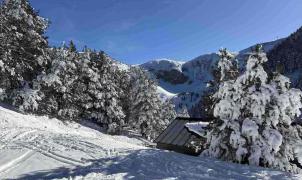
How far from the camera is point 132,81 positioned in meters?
66.2

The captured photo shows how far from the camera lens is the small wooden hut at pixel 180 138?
21.0m

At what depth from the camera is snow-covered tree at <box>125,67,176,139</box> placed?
63156 millimetres

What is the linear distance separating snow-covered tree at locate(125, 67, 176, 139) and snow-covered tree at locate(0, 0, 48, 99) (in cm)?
2340

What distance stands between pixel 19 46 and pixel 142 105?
91.9 ft

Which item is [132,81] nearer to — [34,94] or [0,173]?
[34,94]

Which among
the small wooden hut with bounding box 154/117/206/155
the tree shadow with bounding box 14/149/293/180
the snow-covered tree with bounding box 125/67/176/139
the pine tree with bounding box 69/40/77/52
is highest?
the pine tree with bounding box 69/40/77/52

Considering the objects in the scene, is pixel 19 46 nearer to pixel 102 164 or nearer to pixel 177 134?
pixel 177 134

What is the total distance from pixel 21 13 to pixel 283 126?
3226 centimetres

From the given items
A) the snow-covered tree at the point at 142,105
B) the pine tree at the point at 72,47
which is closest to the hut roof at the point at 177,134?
the pine tree at the point at 72,47

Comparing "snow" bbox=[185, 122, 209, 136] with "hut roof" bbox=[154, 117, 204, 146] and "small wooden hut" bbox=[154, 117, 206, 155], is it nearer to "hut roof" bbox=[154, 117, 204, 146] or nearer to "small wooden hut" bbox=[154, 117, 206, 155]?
"small wooden hut" bbox=[154, 117, 206, 155]

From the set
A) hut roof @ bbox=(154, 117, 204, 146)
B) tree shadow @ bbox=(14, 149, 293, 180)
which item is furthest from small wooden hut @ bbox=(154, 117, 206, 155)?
tree shadow @ bbox=(14, 149, 293, 180)

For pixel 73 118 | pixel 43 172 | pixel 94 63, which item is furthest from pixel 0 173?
pixel 94 63

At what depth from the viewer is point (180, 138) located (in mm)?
22109

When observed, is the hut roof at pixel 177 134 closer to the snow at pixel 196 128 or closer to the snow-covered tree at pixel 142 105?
the snow at pixel 196 128
